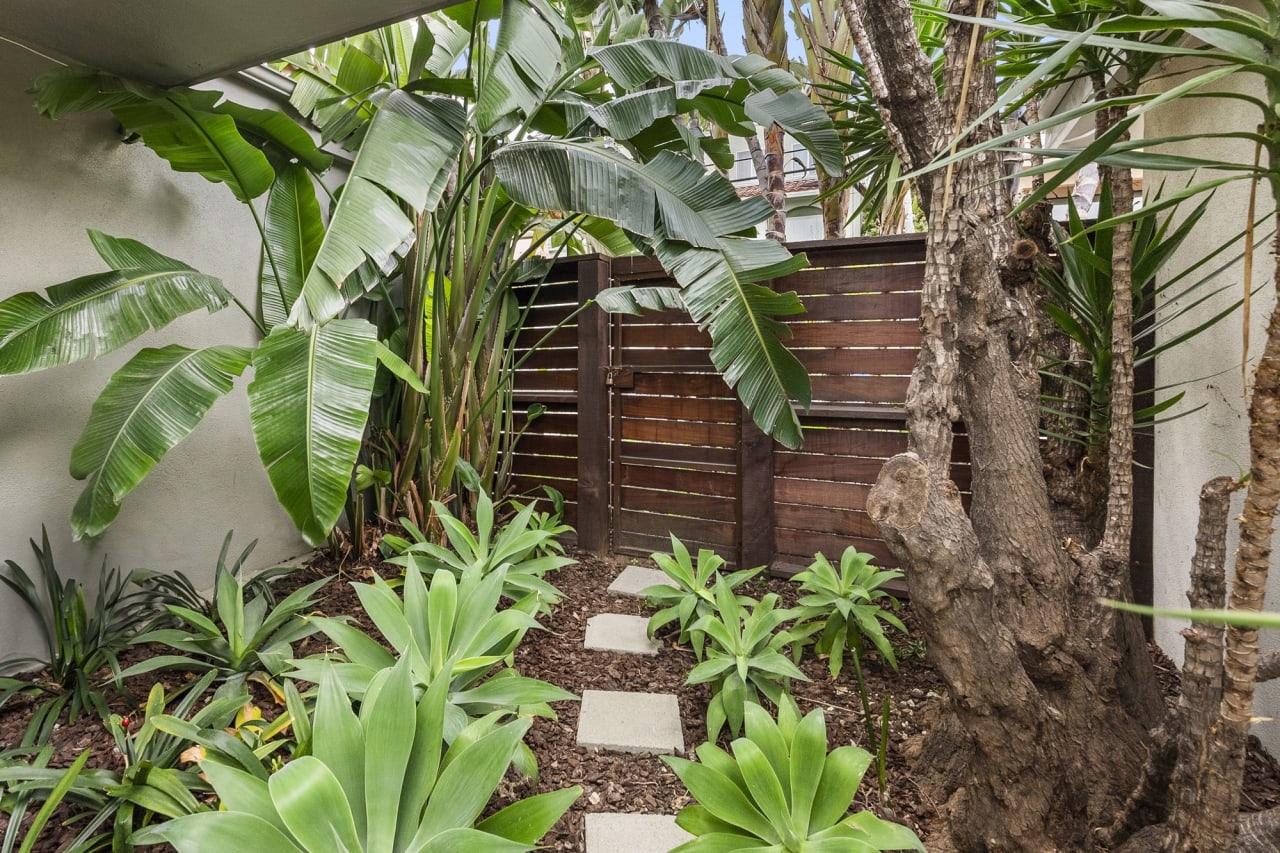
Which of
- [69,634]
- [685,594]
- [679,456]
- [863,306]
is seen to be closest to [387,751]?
[685,594]

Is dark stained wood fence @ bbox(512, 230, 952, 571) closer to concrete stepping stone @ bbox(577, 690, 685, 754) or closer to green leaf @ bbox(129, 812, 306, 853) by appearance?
concrete stepping stone @ bbox(577, 690, 685, 754)

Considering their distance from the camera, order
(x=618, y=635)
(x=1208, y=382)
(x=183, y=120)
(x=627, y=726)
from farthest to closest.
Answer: (x=618, y=635), (x=183, y=120), (x=627, y=726), (x=1208, y=382)

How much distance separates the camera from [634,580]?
2461mm

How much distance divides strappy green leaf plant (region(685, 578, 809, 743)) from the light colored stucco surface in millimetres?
954

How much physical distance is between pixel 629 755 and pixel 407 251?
1468 mm

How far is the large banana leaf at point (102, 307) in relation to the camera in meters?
1.44

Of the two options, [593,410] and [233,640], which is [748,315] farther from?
[233,640]

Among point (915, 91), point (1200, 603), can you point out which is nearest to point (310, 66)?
point (915, 91)

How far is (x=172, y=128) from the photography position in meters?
1.65

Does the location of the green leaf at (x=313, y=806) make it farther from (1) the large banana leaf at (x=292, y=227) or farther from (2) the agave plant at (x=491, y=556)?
(1) the large banana leaf at (x=292, y=227)

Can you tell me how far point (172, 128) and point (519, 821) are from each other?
2007mm

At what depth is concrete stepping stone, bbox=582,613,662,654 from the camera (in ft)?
6.22

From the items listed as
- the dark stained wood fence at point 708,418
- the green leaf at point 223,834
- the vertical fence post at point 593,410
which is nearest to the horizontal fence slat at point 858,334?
the dark stained wood fence at point 708,418

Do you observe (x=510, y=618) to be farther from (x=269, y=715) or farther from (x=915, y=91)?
(x=915, y=91)
